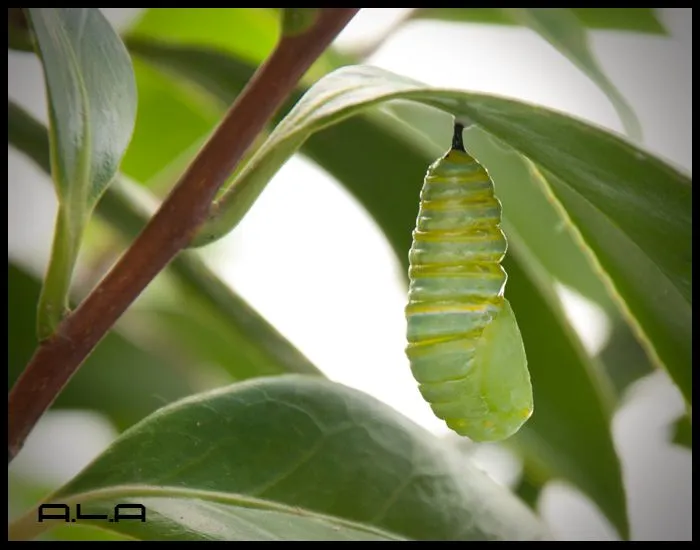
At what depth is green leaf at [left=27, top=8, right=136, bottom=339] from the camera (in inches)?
26.4

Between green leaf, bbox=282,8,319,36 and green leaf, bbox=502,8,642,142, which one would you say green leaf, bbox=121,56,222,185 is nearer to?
green leaf, bbox=502,8,642,142

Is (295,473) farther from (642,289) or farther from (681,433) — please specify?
(681,433)

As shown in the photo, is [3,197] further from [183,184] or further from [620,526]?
[620,526]

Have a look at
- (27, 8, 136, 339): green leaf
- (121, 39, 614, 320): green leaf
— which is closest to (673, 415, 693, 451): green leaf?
(121, 39, 614, 320): green leaf

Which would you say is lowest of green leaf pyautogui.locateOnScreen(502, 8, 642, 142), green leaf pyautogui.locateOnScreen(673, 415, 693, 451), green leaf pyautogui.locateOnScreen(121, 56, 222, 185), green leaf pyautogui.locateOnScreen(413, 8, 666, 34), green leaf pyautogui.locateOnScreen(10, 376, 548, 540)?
green leaf pyautogui.locateOnScreen(10, 376, 548, 540)

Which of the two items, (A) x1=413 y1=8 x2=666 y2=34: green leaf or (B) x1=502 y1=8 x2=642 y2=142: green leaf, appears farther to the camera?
(A) x1=413 y1=8 x2=666 y2=34: green leaf

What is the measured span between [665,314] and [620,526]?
1.08 ft

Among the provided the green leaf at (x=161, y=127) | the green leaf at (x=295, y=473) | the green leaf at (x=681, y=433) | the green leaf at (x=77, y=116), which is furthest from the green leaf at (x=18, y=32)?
the green leaf at (x=681, y=433)

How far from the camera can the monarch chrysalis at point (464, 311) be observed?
2.80ft

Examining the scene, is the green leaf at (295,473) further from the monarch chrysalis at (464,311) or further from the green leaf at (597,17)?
the green leaf at (597,17)

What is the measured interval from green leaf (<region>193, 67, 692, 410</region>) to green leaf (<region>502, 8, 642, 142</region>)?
23 cm

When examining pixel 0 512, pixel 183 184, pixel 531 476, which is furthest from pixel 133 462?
pixel 531 476

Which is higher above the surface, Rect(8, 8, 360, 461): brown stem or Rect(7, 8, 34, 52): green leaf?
Rect(7, 8, 34, 52): green leaf

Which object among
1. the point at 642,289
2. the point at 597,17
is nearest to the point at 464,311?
the point at 642,289
